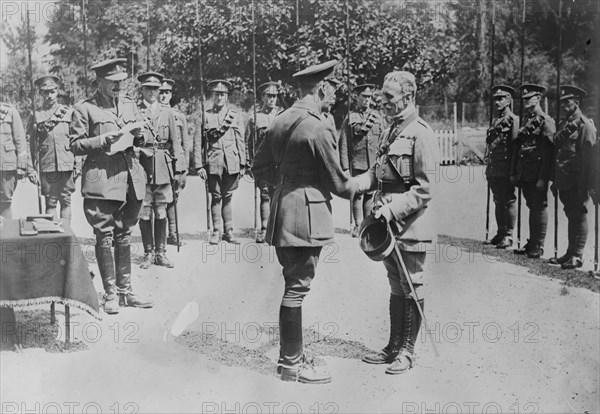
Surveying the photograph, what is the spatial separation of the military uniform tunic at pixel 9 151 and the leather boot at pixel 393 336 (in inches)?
119

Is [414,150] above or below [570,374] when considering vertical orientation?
above

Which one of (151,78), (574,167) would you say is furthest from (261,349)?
(574,167)

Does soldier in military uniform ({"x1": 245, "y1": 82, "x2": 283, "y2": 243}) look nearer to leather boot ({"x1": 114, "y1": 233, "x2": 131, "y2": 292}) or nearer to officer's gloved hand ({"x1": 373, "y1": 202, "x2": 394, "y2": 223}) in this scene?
leather boot ({"x1": 114, "y1": 233, "x2": 131, "y2": 292})

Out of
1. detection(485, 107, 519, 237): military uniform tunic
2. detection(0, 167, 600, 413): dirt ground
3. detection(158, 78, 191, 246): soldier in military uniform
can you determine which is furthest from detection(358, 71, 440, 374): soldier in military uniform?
detection(158, 78, 191, 246): soldier in military uniform

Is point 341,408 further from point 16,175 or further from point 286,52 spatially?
point 16,175

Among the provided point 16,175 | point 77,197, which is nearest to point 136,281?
point 77,197

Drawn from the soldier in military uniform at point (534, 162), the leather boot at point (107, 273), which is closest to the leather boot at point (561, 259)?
the soldier in military uniform at point (534, 162)

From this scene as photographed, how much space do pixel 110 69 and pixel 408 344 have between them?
300 centimetres

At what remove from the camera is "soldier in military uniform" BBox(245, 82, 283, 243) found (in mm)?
6102

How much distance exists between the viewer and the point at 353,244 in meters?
6.15

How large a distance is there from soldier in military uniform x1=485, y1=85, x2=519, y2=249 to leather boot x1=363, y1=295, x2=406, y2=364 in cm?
199

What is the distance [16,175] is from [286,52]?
239cm

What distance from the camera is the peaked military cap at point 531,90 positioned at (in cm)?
638

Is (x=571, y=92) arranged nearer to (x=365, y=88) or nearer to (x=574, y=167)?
(x=574, y=167)
